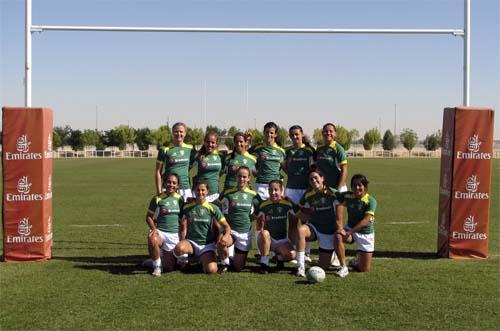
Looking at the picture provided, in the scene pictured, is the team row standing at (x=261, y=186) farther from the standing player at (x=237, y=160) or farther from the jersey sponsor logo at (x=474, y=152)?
the jersey sponsor logo at (x=474, y=152)

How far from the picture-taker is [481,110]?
7301 mm

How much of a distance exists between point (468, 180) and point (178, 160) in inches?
150

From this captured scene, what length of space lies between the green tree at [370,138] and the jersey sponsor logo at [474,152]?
84.0 metres

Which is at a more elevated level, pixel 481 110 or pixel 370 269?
pixel 481 110

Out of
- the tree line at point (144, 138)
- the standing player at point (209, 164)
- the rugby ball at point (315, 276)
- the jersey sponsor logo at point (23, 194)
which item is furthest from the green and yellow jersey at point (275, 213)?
the tree line at point (144, 138)

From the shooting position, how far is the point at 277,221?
6781 mm

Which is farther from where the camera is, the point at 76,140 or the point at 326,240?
the point at 76,140

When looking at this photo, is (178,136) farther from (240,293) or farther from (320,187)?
(240,293)

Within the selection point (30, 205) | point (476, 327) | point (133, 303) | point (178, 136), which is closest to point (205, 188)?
point (178, 136)

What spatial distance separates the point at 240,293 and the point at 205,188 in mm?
1523

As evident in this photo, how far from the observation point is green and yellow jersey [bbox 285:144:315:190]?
23.4 ft

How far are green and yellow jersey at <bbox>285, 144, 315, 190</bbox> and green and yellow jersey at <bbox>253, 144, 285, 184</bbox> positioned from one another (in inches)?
7.4

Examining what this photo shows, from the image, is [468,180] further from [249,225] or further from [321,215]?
[249,225]

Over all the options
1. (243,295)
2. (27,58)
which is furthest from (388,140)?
(243,295)
